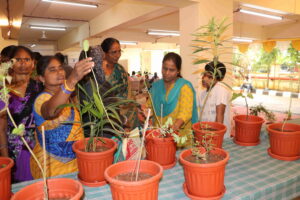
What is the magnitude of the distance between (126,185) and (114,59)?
1.46 meters

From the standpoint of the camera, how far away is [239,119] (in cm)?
165

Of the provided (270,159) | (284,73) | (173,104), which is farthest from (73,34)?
(284,73)

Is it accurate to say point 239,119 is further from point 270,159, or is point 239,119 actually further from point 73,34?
point 73,34

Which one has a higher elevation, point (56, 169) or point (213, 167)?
point (213, 167)

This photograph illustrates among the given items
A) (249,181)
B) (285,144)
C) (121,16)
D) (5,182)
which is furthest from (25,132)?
(121,16)

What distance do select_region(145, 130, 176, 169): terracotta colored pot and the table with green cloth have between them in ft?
0.15

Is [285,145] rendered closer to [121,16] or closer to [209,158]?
[209,158]

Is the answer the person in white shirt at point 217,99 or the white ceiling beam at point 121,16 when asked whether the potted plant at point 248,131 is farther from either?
the white ceiling beam at point 121,16

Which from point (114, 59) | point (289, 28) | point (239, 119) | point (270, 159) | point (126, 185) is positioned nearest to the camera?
point (126, 185)

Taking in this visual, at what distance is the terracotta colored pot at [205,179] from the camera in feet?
3.02

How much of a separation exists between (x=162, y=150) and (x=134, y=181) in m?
0.42

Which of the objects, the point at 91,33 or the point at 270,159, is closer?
the point at 270,159

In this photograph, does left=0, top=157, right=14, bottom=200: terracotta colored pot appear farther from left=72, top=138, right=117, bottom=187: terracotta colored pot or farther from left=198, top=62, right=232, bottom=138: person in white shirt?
left=198, top=62, right=232, bottom=138: person in white shirt

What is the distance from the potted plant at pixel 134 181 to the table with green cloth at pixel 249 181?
145 mm
